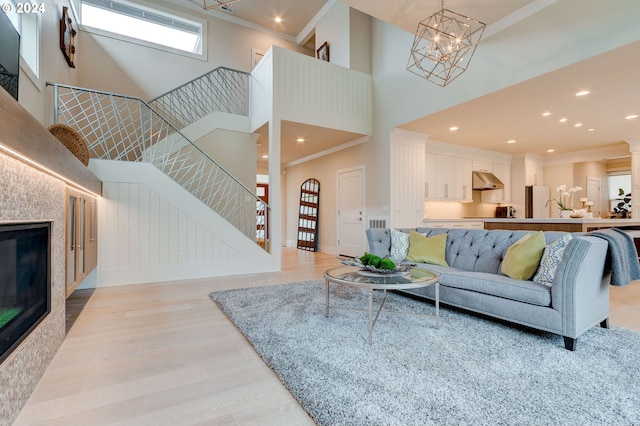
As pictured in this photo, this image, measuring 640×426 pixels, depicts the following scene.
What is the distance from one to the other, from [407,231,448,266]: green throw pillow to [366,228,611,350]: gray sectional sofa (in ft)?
1.07

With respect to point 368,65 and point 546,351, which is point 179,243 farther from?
point 368,65

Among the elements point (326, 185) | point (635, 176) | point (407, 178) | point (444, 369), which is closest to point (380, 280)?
point (444, 369)

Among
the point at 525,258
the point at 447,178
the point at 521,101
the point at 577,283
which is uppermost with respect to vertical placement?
the point at 521,101

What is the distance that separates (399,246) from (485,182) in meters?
4.83

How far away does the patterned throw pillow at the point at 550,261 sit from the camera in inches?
93.0

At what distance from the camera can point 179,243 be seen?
15.0 ft

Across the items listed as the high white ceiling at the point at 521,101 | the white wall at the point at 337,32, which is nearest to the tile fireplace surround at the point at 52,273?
the high white ceiling at the point at 521,101

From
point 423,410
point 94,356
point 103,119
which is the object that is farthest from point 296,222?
point 423,410

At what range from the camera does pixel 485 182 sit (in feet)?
24.2

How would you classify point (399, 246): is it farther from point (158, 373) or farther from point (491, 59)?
point (491, 59)

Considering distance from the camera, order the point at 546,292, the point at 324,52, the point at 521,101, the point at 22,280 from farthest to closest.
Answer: the point at 324,52
the point at 521,101
the point at 546,292
the point at 22,280

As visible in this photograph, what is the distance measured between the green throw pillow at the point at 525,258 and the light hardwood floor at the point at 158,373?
0.97 metres

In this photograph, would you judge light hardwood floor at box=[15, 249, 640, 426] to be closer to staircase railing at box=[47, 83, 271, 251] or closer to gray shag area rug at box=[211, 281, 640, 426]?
gray shag area rug at box=[211, 281, 640, 426]

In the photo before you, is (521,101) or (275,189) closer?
(521,101)
